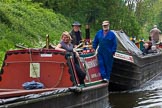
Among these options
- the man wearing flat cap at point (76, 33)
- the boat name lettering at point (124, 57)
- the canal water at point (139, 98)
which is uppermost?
the man wearing flat cap at point (76, 33)

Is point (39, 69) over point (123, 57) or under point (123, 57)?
over

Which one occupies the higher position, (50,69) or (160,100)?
(50,69)

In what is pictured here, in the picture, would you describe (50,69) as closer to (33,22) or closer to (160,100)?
(160,100)

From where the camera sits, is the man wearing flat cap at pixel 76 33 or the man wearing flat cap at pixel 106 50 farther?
the man wearing flat cap at pixel 76 33

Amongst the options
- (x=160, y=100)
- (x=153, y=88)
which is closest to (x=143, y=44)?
(x=153, y=88)

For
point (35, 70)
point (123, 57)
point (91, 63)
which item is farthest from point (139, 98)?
point (35, 70)

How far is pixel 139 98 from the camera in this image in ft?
41.7

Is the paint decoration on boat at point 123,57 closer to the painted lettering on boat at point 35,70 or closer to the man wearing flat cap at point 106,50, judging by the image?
the man wearing flat cap at point 106,50

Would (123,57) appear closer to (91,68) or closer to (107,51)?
(107,51)

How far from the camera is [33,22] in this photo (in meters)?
25.0

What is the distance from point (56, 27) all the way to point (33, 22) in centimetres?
458

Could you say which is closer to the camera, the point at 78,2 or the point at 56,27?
Answer: the point at 56,27

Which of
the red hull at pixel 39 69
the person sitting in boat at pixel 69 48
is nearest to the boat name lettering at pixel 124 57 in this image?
the person sitting in boat at pixel 69 48

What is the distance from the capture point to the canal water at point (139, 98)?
11545mm
